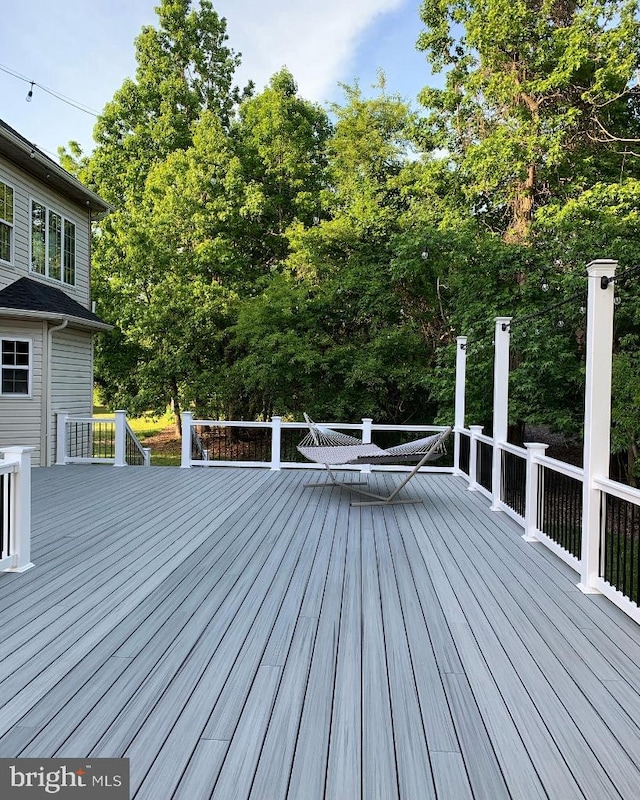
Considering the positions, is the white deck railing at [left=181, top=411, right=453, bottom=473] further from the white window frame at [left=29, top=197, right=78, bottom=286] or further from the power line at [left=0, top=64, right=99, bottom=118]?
the power line at [left=0, top=64, right=99, bottom=118]

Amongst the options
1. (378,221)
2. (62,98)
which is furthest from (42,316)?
(62,98)

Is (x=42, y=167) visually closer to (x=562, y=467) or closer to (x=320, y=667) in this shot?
(x=562, y=467)

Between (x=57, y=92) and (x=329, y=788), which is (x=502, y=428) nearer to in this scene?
(x=329, y=788)

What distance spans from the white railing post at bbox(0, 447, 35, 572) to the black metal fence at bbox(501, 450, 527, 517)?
428cm

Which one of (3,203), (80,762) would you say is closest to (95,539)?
(80,762)

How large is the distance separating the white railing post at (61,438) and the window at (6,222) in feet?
9.02

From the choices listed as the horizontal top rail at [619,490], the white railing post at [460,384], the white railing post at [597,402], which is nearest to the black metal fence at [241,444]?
the white railing post at [460,384]

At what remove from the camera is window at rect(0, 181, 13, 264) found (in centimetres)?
906

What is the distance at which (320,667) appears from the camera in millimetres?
2543

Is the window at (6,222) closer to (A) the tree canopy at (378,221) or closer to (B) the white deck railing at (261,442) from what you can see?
(B) the white deck railing at (261,442)

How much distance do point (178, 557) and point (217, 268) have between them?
40.1ft

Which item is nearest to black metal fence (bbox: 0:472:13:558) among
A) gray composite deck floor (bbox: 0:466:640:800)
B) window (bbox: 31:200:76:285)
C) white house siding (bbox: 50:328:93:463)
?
gray composite deck floor (bbox: 0:466:640:800)

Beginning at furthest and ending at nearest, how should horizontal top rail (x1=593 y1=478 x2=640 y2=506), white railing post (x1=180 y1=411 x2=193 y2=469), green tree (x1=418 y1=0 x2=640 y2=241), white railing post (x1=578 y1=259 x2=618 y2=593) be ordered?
green tree (x1=418 y1=0 x2=640 y2=241) → white railing post (x1=180 y1=411 x2=193 y2=469) → white railing post (x1=578 y1=259 x2=618 y2=593) → horizontal top rail (x1=593 y1=478 x2=640 y2=506)

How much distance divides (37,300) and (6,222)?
1333 millimetres
